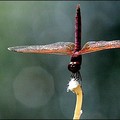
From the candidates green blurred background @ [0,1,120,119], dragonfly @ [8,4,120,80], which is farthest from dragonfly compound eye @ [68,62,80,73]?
green blurred background @ [0,1,120,119]

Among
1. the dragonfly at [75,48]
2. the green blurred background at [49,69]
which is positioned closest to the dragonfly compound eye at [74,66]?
the dragonfly at [75,48]

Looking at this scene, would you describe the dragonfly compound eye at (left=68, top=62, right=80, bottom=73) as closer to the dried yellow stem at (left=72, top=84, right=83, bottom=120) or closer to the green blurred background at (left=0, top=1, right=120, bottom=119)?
the dried yellow stem at (left=72, top=84, right=83, bottom=120)

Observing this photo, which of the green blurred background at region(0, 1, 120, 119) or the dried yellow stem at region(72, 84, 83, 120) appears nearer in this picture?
the dried yellow stem at region(72, 84, 83, 120)

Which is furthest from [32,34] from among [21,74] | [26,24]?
[21,74]

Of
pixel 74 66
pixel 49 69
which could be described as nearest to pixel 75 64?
pixel 74 66

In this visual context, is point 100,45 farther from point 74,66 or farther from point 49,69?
point 49,69

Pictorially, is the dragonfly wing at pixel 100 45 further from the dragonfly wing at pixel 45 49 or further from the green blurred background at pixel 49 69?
the green blurred background at pixel 49 69

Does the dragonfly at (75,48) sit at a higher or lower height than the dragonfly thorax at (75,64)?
higher
